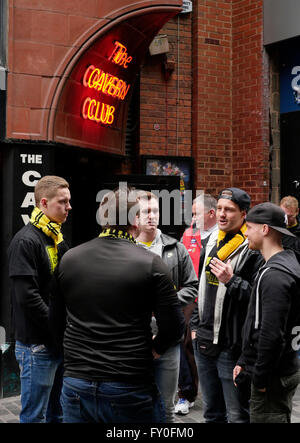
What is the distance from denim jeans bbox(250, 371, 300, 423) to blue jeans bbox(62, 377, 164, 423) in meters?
0.69

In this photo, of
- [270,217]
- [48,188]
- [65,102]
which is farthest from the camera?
[65,102]

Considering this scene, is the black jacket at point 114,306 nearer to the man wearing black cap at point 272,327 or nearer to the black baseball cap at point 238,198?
the man wearing black cap at point 272,327

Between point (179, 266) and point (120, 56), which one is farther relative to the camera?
point (120, 56)

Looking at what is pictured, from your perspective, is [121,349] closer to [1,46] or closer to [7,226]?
[7,226]

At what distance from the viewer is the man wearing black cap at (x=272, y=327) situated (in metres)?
3.08

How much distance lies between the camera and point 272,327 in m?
3.07

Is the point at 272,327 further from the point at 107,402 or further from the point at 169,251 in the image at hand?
the point at 169,251

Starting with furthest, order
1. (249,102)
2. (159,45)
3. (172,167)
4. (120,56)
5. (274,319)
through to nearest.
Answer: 1. (249,102)
2. (172,167)
3. (159,45)
4. (120,56)
5. (274,319)

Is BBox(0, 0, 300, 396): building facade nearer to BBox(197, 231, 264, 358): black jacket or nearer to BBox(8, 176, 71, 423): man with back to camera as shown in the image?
BBox(8, 176, 71, 423): man with back to camera

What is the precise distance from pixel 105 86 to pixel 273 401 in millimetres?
4687

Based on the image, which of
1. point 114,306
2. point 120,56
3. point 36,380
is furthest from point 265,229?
point 120,56

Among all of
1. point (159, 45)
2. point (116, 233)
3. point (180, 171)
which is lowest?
point (116, 233)

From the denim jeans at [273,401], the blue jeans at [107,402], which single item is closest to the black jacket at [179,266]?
the denim jeans at [273,401]

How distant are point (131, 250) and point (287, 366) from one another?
3.95 feet
